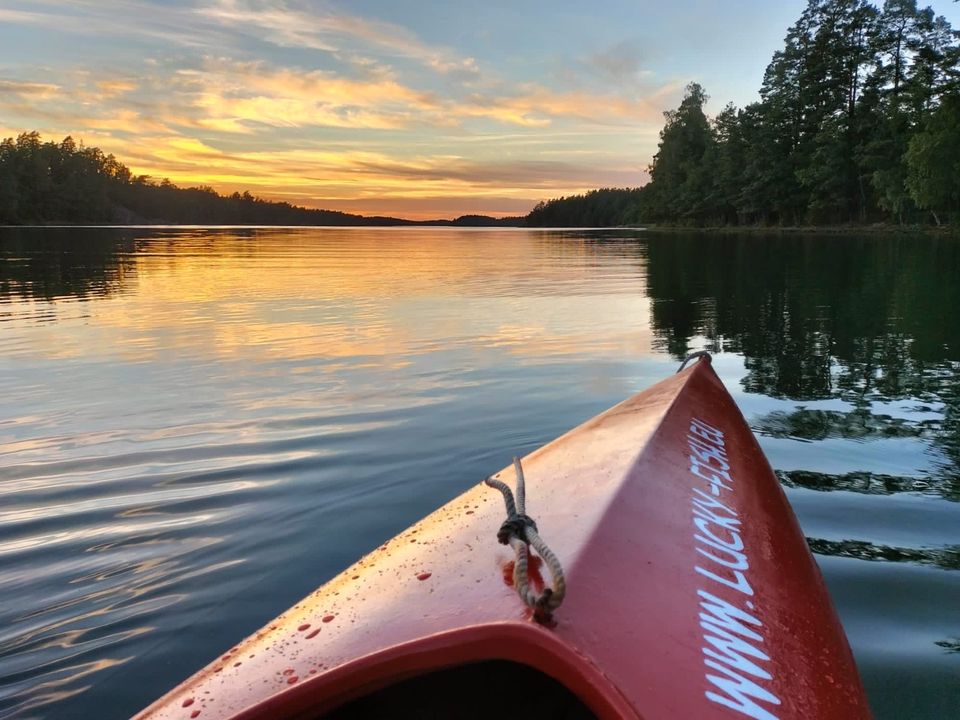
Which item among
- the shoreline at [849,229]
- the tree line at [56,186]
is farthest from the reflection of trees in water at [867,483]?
the tree line at [56,186]

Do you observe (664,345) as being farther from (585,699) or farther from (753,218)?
(753,218)

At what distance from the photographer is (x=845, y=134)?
2357 inches

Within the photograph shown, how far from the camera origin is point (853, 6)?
6034 cm

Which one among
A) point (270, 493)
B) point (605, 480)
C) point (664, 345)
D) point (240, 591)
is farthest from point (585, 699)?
point (664, 345)

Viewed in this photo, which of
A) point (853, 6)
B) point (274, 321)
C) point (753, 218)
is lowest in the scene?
point (274, 321)

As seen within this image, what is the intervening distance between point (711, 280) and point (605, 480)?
20.7 metres

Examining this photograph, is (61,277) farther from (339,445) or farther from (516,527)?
(516,527)

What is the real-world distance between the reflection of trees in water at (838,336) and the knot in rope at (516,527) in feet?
12.9

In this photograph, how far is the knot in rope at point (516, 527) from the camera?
6.07 feet

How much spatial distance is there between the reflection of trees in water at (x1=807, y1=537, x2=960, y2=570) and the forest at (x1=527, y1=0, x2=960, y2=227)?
153 ft

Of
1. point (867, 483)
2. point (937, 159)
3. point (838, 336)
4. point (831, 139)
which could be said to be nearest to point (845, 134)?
point (831, 139)

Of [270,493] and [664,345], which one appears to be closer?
[270,493]

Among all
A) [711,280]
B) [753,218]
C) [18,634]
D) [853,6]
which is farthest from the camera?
[753,218]

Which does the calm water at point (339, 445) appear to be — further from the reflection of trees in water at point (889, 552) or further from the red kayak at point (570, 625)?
the red kayak at point (570, 625)
